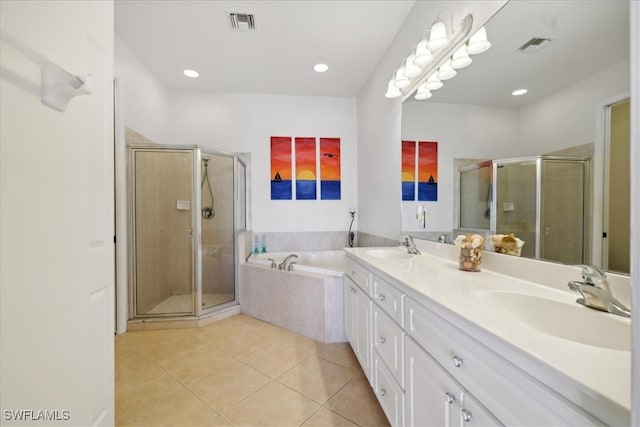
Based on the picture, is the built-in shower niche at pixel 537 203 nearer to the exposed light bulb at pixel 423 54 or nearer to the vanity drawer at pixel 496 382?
the vanity drawer at pixel 496 382

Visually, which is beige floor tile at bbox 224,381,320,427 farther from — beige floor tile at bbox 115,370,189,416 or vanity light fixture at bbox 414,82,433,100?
vanity light fixture at bbox 414,82,433,100

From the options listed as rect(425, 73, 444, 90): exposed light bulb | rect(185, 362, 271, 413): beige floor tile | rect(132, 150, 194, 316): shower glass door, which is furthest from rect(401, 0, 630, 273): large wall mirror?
rect(132, 150, 194, 316): shower glass door

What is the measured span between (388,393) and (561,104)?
1.46m

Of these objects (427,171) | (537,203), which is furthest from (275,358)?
(537,203)

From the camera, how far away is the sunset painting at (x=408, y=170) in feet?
6.75

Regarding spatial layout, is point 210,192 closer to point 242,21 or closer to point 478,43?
point 242,21

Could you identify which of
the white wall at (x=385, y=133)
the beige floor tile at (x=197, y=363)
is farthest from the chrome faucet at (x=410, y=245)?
the beige floor tile at (x=197, y=363)

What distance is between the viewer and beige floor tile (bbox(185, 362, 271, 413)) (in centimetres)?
158

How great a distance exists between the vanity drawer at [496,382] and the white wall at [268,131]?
2633 mm

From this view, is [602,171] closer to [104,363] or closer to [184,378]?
[104,363]

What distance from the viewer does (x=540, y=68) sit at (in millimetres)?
1095

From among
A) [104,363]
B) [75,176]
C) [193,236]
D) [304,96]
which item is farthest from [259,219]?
[75,176]

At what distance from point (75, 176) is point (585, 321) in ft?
5.46

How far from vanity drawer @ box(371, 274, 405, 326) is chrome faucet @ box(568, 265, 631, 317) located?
1.92 feet
